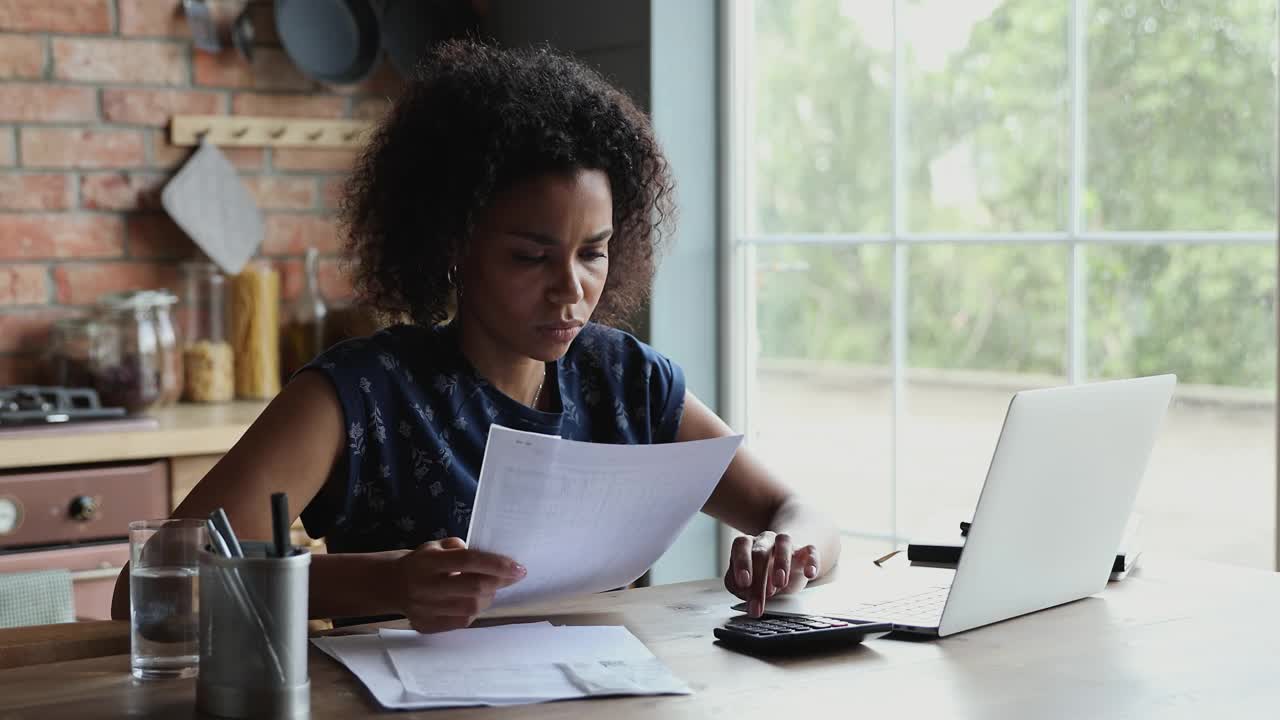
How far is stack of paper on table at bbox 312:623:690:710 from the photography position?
3.70 feet

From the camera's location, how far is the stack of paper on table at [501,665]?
1.13m

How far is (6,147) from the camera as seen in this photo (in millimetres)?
2945

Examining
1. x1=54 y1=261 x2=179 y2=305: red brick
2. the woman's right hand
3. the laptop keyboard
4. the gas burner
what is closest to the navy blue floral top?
the woman's right hand

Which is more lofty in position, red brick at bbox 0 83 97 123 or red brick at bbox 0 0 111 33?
red brick at bbox 0 0 111 33

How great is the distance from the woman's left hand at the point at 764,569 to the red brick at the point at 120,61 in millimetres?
2182

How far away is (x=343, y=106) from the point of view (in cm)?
340

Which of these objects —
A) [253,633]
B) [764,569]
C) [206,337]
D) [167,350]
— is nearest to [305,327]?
[206,337]

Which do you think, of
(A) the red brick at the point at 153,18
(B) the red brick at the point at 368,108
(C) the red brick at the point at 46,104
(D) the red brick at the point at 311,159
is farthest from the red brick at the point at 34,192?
(B) the red brick at the point at 368,108

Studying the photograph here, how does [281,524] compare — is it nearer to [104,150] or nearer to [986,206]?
[104,150]

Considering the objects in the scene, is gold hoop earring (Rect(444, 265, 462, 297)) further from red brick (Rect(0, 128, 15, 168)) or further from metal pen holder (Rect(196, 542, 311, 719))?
red brick (Rect(0, 128, 15, 168))

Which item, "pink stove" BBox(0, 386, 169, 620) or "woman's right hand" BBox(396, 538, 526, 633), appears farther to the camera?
"pink stove" BBox(0, 386, 169, 620)

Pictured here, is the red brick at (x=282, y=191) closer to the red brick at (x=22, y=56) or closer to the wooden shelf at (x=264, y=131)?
the wooden shelf at (x=264, y=131)

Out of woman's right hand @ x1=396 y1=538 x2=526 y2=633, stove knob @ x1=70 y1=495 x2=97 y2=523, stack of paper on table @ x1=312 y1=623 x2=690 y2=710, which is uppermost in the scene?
woman's right hand @ x1=396 y1=538 x2=526 y2=633

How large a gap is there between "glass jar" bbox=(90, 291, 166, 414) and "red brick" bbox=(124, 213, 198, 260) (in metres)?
0.18
